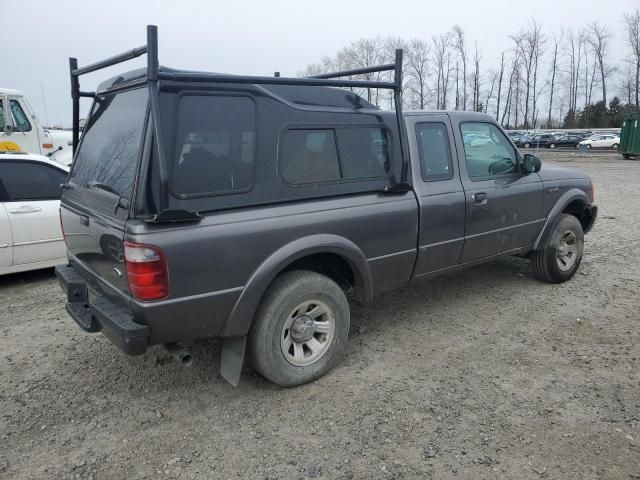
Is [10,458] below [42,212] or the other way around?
below

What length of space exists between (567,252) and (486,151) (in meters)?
1.80

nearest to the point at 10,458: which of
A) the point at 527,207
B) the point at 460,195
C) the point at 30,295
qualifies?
the point at 30,295

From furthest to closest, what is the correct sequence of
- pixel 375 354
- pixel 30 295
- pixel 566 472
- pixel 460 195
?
1. pixel 30 295
2. pixel 460 195
3. pixel 375 354
4. pixel 566 472

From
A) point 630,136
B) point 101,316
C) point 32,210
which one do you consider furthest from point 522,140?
point 101,316

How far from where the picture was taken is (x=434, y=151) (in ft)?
14.1

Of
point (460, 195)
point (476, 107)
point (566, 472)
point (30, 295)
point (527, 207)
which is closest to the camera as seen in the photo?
point (566, 472)

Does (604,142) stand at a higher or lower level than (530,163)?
higher

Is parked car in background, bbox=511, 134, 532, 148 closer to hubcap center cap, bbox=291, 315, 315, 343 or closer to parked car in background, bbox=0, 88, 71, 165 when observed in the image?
parked car in background, bbox=0, 88, 71, 165

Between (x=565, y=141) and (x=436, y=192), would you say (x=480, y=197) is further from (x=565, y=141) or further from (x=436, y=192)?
(x=565, y=141)

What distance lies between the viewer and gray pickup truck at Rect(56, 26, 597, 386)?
2.82 metres

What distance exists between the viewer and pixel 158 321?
112 inches

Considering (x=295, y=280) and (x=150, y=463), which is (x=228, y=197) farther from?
(x=150, y=463)

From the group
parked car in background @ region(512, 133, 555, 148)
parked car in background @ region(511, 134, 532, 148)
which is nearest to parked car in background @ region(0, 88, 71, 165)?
parked car in background @ region(511, 134, 532, 148)

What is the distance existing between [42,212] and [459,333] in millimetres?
4687
